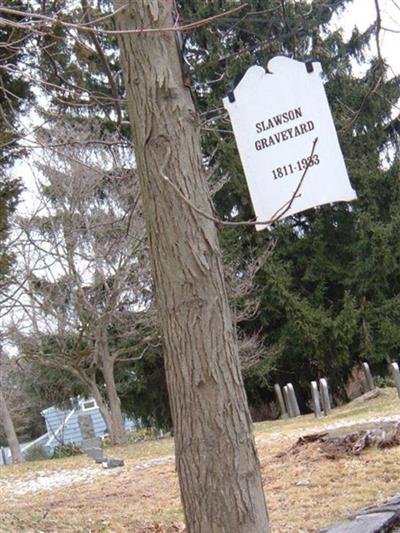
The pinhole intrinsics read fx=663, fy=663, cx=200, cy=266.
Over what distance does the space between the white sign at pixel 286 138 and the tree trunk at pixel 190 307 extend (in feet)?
0.78

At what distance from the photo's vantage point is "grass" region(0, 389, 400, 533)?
170 inches

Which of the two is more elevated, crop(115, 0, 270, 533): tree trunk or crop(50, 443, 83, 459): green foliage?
crop(115, 0, 270, 533): tree trunk

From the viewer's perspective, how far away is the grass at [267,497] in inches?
170

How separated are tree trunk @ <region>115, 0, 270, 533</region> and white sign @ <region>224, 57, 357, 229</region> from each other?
0.78 ft

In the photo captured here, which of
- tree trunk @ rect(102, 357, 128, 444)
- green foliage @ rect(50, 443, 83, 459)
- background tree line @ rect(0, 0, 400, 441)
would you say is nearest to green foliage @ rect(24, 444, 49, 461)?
background tree line @ rect(0, 0, 400, 441)

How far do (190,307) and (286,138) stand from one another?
720 mm

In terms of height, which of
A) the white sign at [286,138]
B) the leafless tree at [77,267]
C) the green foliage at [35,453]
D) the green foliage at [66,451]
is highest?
the leafless tree at [77,267]

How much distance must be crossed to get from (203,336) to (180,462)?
42 cm

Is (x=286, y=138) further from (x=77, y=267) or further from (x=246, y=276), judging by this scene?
(x=246, y=276)

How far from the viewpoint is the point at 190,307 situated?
213 centimetres

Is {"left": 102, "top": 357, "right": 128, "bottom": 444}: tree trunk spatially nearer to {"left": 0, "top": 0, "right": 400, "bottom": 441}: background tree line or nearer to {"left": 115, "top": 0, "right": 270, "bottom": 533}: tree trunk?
{"left": 0, "top": 0, "right": 400, "bottom": 441}: background tree line

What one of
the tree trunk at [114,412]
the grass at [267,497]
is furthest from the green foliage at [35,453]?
the grass at [267,497]

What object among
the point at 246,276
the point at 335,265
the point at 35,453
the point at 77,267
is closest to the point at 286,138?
the point at 77,267

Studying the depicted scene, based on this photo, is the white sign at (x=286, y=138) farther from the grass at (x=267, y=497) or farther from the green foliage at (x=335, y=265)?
the green foliage at (x=335, y=265)
